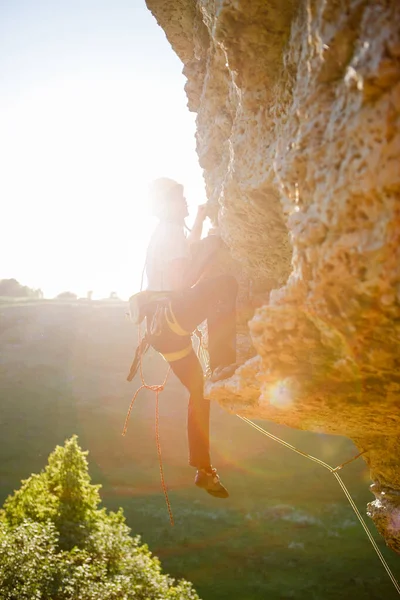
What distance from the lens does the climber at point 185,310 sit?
14.8ft

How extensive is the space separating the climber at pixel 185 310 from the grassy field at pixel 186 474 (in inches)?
→ 595

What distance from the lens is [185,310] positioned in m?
4.44

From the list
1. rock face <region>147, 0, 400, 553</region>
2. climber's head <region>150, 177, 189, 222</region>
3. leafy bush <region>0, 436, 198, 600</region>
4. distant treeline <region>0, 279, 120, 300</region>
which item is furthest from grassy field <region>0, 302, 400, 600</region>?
climber's head <region>150, 177, 189, 222</region>

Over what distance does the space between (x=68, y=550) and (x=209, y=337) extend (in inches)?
309

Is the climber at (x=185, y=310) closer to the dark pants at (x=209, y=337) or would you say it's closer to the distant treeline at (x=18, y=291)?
the dark pants at (x=209, y=337)

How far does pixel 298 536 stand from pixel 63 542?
1476 cm

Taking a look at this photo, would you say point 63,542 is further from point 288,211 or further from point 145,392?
point 145,392

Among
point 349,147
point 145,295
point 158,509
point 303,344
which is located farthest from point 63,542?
point 158,509

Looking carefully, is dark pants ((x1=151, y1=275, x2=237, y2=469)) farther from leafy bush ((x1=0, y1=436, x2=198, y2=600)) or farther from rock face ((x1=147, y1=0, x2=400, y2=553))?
leafy bush ((x1=0, y1=436, x2=198, y2=600))

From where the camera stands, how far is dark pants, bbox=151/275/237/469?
4496 mm

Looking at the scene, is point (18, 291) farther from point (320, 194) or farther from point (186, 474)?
point (320, 194)

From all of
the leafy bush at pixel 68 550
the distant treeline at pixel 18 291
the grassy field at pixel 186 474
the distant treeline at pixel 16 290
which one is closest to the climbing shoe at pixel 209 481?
the leafy bush at pixel 68 550

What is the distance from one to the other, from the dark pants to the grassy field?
15148mm

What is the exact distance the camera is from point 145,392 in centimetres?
3338
